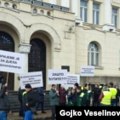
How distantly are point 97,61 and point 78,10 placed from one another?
447 centimetres

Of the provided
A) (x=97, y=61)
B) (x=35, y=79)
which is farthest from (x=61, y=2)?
(x=35, y=79)

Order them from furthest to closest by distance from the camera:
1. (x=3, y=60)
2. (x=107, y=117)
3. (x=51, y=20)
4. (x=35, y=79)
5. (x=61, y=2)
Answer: (x=61, y=2) < (x=51, y=20) < (x=35, y=79) < (x=3, y=60) < (x=107, y=117)

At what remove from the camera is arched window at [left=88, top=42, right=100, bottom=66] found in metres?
32.2

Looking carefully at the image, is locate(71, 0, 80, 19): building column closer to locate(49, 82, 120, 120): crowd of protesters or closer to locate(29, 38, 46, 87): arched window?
locate(29, 38, 46, 87): arched window

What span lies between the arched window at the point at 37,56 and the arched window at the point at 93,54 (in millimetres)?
5029

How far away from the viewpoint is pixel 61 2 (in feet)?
98.9

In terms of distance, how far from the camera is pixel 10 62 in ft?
51.1


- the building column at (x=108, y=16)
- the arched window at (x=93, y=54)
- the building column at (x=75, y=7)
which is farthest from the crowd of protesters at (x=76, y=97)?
the building column at (x=108, y=16)

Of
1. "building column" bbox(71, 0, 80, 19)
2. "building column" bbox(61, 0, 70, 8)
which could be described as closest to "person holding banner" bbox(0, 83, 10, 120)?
"building column" bbox(61, 0, 70, 8)

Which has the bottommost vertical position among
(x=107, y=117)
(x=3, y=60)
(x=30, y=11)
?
(x=107, y=117)

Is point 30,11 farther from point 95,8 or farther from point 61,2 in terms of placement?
point 95,8

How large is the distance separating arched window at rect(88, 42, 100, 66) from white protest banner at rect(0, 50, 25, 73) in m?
16.6

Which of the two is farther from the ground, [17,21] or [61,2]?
[61,2]

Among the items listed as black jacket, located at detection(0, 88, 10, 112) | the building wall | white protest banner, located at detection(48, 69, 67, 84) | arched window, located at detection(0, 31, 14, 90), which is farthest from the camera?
arched window, located at detection(0, 31, 14, 90)
